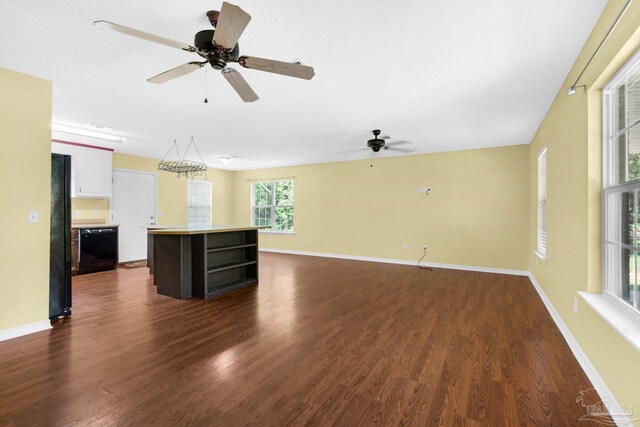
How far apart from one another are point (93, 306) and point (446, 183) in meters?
6.26

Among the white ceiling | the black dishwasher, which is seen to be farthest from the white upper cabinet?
the white ceiling

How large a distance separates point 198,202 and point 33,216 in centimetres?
524

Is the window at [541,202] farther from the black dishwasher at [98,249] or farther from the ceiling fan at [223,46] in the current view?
the black dishwasher at [98,249]

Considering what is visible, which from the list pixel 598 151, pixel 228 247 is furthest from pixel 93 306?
pixel 598 151

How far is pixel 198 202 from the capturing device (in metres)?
7.97

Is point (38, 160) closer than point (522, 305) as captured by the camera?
Yes

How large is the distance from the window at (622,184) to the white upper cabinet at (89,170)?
7355 mm

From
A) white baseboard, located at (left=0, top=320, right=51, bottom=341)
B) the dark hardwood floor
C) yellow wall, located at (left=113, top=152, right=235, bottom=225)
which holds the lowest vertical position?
the dark hardwood floor

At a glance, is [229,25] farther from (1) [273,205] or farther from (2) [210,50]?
(1) [273,205]

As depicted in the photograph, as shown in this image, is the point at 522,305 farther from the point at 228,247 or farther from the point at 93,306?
the point at 93,306

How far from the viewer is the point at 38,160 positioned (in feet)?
9.20

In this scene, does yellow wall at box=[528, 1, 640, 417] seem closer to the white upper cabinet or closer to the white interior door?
the white interior door

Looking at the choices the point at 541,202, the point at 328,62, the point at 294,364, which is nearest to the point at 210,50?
the point at 328,62

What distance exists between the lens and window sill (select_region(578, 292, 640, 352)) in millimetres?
1453
